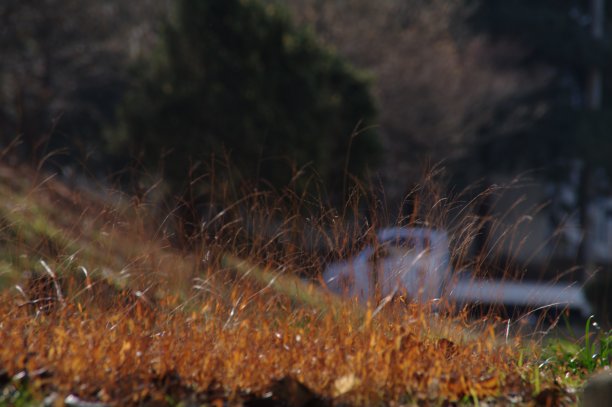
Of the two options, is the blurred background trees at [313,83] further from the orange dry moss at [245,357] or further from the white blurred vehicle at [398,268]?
the orange dry moss at [245,357]

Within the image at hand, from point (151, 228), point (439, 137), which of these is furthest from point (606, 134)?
point (151, 228)

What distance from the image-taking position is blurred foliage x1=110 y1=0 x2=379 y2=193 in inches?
588

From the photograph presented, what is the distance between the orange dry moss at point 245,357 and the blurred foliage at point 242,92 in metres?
10.0

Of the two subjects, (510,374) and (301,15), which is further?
(301,15)

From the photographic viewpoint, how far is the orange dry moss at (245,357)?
3713 mm

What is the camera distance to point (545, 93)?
2950cm

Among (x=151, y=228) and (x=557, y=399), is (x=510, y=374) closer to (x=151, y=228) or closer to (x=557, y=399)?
(x=557, y=399)

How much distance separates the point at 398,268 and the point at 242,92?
10868 millimetres

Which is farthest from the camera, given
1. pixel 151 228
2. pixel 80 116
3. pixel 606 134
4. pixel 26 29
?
pixel 606 134

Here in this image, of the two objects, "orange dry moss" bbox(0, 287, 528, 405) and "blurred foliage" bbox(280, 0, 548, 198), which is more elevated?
"orange dry moss" bbox(0, 287, 528, 405)

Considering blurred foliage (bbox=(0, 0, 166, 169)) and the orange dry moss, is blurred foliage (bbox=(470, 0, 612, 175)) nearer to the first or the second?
blurred foliage (bbox=(0, 0, 166, 169))

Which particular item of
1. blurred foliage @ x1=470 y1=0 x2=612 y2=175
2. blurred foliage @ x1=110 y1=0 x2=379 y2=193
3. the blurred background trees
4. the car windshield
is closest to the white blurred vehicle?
the car windshield

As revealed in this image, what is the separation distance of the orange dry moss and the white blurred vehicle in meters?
0.22

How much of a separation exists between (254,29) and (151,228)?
34.0ft
